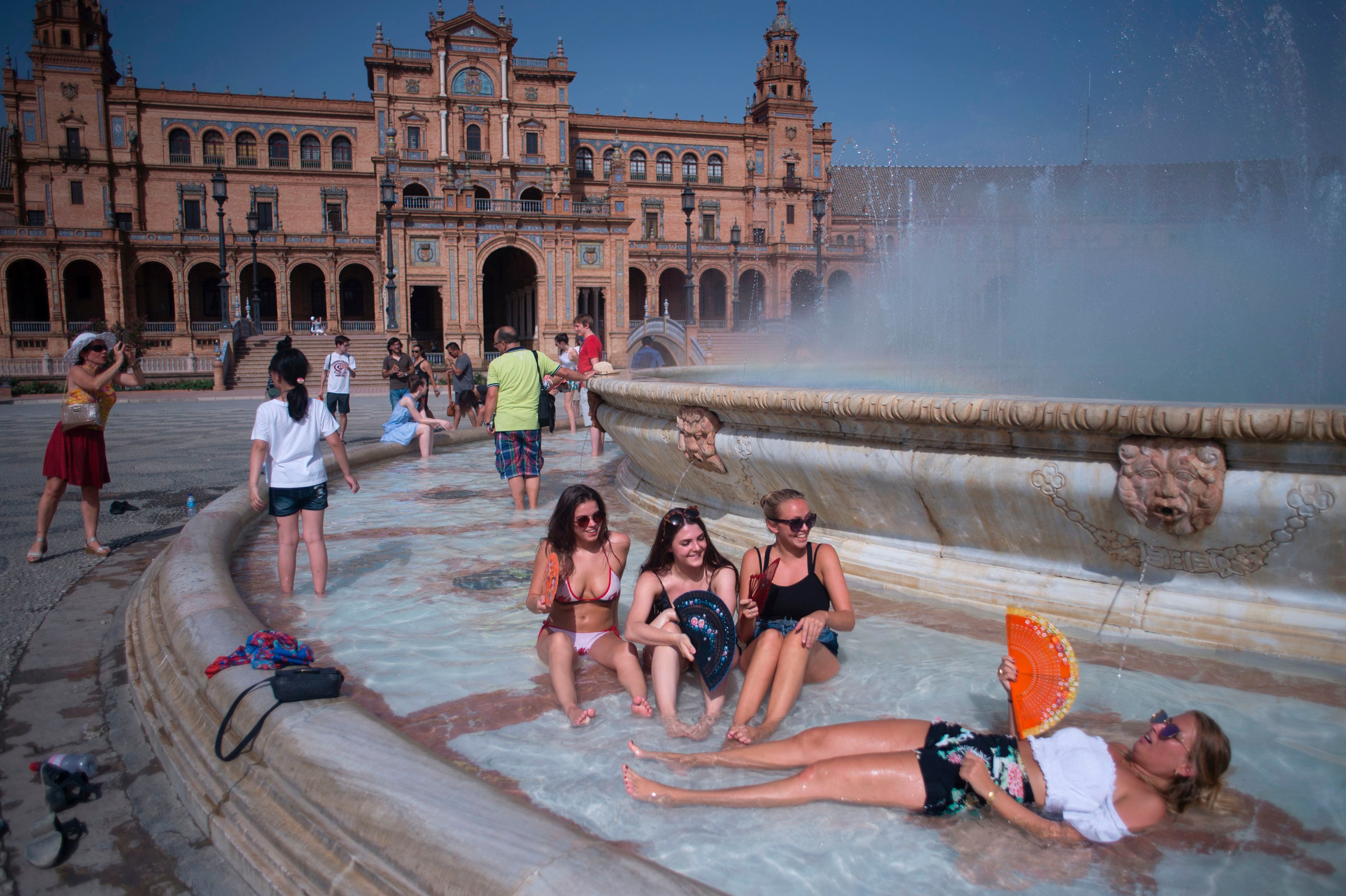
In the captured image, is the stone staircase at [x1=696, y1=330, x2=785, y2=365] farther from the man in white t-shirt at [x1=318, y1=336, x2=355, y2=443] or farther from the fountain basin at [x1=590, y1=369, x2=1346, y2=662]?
the fountain basin at [x1=590, y1=369, x2=1346, y2=662]

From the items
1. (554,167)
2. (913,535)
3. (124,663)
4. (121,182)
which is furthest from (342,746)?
(121,182)

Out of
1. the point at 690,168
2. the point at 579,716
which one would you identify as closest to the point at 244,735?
the point at 579,716

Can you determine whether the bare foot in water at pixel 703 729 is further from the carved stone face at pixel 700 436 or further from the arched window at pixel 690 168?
the arched window at pixel 690 168

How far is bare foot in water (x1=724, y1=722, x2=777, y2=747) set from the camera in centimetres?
308

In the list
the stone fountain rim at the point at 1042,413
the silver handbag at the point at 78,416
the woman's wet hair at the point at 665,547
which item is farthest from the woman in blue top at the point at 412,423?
the woman's wet hair at the point at 665,547

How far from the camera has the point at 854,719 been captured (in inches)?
131

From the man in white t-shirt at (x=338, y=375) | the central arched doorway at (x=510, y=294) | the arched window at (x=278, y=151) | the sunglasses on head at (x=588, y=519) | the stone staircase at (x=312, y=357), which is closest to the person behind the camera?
the sunglasses on head at (x=588, y=519)

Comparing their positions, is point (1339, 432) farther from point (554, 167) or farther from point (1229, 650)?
point (554, 167)

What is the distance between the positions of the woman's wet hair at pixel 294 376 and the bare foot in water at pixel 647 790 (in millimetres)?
2925

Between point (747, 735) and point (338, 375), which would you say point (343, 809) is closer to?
point (747, 735)

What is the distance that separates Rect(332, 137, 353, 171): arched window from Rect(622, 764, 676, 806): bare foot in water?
54.1 meters

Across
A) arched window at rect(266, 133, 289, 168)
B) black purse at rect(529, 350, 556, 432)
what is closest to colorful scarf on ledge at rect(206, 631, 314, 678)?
black purse at rect(529, 350, 556, 432)

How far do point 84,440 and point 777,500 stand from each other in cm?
514

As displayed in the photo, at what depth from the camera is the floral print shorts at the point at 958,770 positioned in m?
2.60
